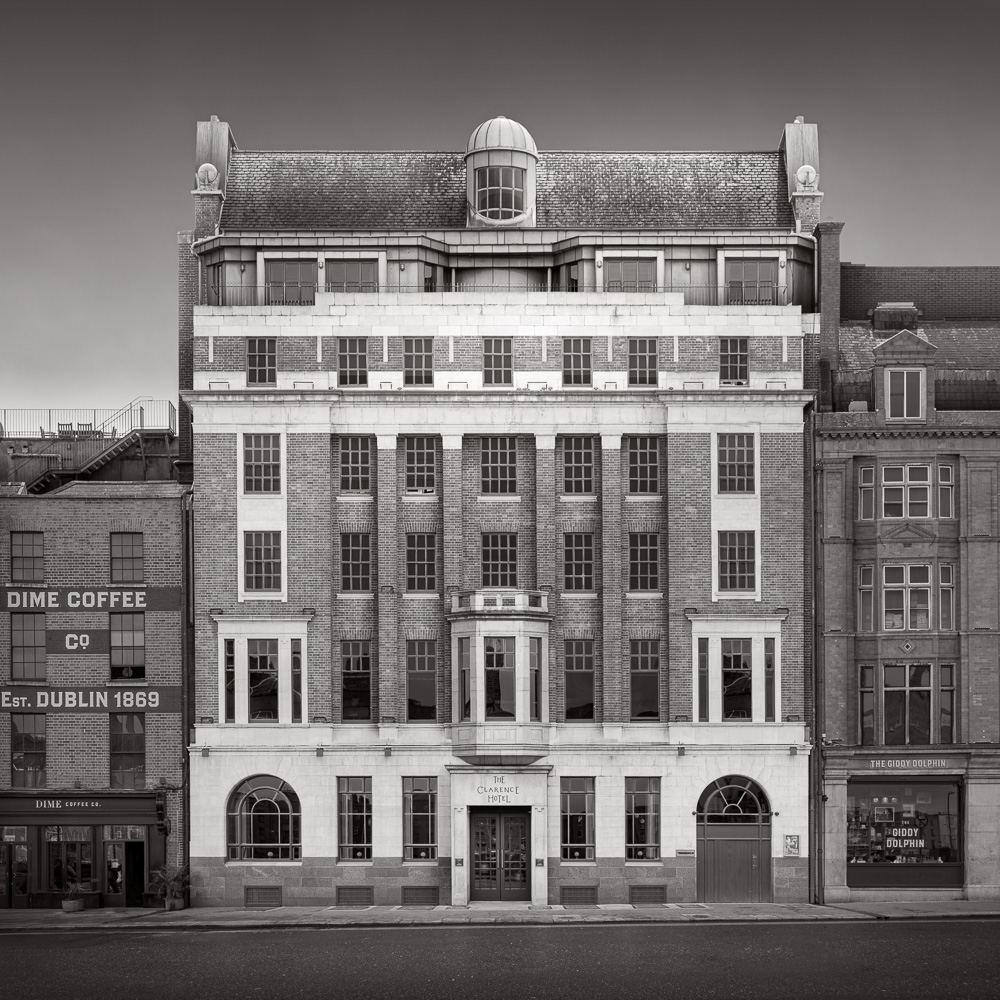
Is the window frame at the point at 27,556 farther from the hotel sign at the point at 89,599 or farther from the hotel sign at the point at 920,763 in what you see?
the hotel sign at the point at 920,763

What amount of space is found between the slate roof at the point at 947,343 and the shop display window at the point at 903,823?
51.2 feet

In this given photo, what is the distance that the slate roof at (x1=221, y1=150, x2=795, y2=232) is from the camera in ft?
196

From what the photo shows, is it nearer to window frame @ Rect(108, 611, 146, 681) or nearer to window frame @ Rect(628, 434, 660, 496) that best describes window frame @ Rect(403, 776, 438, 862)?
window frame @ Rect(108, 611, 146, 681)

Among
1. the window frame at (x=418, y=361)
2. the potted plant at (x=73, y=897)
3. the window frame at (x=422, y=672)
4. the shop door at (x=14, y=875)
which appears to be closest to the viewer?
the potted plant at (x=73, y=897)

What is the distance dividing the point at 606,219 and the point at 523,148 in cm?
418

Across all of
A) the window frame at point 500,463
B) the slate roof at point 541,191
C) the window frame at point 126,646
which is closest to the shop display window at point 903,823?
the window frame at point 500,463

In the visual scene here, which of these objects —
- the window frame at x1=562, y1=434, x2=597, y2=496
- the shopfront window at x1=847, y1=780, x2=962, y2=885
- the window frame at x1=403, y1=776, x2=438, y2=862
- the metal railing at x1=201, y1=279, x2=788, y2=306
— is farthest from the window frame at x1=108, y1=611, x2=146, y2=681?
the shopfront window at x1=847, y1=780, x2=962, y2=885

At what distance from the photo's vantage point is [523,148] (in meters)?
59.7

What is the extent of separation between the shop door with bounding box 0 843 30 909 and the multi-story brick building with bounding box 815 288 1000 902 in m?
28.0

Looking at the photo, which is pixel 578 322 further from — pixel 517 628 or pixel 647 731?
pixel 647 731

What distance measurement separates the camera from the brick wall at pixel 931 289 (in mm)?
63562

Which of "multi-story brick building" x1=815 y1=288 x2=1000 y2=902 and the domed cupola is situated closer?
"multi-story brick building" x1=815 y1=288 x2=1000 y2=902

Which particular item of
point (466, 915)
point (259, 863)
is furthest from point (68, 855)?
point (466, 915)

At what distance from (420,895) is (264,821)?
6079 millimetres
